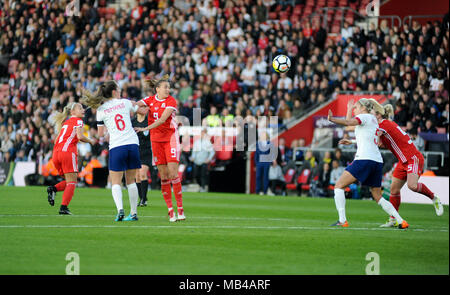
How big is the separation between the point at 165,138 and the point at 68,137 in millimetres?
2599

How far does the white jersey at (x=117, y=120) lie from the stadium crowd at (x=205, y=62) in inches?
497

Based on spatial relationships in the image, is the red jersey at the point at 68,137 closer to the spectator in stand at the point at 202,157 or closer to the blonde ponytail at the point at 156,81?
the blonde ponytail at the point at 156,81

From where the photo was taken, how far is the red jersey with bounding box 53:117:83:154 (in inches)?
554

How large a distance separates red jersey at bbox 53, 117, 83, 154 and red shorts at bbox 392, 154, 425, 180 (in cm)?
600

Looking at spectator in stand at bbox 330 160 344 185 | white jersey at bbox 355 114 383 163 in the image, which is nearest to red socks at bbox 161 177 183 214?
white jersey at bbox 355 114 383 163

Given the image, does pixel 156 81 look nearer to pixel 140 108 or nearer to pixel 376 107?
pixel 140 108

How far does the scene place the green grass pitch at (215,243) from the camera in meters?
7.65

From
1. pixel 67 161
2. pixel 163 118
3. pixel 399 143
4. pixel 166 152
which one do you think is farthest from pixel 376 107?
pixel 67 161

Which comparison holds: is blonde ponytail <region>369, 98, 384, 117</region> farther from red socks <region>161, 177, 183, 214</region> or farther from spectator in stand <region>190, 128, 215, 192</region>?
spectator in stand <region>190, 128, 215, 192</region>

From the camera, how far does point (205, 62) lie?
94.0 ft

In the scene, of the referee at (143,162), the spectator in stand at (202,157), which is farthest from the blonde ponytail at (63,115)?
the spectator in stand at (202,157)

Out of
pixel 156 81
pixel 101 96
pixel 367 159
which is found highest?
pixel 156 81
